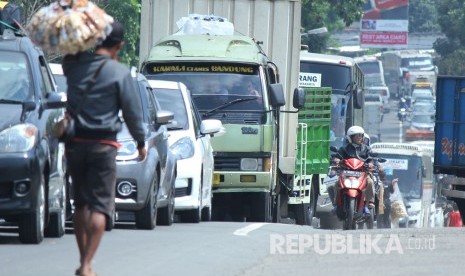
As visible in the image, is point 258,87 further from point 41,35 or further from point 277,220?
point 41,35

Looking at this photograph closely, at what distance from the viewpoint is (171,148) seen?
1830cm

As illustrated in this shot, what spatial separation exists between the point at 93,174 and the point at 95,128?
11.9 inches

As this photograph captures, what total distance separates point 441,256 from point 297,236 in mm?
2311

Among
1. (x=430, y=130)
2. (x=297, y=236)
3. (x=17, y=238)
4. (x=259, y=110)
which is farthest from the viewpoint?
→ (x=430, y=130)

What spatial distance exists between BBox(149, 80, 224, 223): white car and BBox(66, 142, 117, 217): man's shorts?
8302mm

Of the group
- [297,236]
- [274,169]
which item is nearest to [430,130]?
[274,169]

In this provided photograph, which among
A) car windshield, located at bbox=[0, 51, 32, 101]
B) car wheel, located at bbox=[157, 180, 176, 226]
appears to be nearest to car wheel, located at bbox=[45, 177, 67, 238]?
car windshield, located at bbox=[0, 51, 32, 101]

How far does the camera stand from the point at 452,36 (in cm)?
10806

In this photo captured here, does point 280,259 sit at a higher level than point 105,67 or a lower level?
lower

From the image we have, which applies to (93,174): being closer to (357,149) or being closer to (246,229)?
(246,229)

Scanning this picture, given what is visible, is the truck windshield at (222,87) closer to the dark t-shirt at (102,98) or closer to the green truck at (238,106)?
the green truck at (238,106)

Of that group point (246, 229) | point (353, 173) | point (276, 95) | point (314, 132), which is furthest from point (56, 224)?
point (314, 132)

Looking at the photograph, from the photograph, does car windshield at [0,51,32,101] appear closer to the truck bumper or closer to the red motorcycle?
the truck bumper

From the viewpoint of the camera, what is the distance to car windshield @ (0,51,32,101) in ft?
43.3
